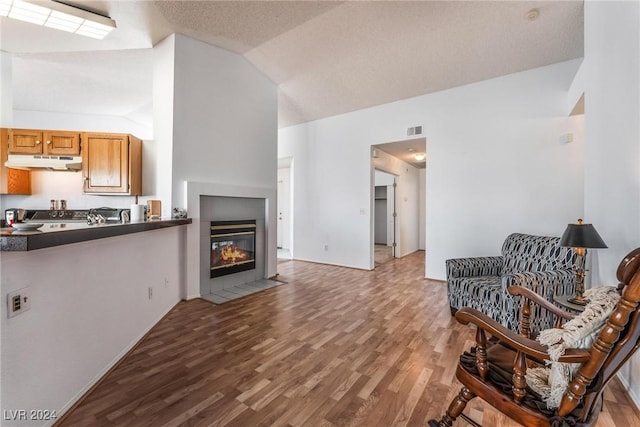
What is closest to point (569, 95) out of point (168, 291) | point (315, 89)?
point (315, 89)

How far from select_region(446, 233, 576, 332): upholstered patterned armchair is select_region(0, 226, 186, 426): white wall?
300 centimetres

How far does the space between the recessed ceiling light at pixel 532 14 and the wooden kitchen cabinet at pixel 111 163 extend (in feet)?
16.8

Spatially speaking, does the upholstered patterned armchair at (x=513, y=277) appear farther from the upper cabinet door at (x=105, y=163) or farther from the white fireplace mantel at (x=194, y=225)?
the upper cabinet door at (x=105, y=163)

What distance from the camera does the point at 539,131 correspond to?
3795 millimetres

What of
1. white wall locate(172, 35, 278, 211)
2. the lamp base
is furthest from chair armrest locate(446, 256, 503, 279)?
white wall locate(172, 35, 278, 211)

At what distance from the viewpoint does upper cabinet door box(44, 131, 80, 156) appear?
378 centimetres

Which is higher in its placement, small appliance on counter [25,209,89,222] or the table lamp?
small appliance on counter [25,209,89,222]

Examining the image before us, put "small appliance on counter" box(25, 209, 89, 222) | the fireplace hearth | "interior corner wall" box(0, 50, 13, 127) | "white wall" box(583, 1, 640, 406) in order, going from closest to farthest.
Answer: "white wall" box(583, 1, 640, 406)
"interior corner wall" box(0, 50, 13, 127)
the fireplace hearth
"small appliance on counter" box(25, 209, 89, 222)

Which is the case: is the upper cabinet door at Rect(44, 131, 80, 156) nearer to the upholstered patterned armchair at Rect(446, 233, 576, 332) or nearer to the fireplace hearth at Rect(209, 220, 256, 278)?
the fireplace hearth at Rect(209, 220, 256, 278)

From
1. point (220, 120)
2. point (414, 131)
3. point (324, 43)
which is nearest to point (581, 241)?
point (414, 131)

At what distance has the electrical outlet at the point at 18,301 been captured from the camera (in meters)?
1.22

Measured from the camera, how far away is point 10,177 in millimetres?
3938

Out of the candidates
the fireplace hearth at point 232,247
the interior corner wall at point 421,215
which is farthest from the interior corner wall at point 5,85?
the interior corner wall at point 421,215

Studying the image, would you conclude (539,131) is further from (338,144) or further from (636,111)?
(338,144)
